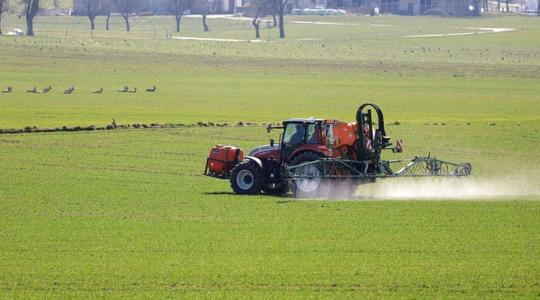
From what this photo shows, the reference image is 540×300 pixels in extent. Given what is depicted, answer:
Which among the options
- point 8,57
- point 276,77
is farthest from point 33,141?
point 8,57

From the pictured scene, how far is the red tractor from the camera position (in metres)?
30.7

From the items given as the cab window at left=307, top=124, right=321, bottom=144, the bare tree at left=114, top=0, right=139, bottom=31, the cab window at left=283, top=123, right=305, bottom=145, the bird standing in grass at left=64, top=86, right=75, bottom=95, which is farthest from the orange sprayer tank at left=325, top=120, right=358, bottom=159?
the bare tree at left=114, top=0, right=139, bottom=31

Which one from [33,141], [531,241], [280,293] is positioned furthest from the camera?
[33,141]

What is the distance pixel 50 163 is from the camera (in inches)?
1497

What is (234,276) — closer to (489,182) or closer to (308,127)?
(308,127)

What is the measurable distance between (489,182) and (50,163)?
42.8ft

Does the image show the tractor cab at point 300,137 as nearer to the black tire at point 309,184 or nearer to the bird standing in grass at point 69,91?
the black tire at point 309,184

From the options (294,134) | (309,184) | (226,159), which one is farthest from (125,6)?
(309,184)

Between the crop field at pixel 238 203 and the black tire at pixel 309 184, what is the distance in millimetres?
653

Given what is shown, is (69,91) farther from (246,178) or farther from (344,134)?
(344,134)

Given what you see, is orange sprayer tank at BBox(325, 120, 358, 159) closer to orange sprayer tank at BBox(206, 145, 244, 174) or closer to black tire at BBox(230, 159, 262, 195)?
black tire at BBox(230, 159, 262, 195)

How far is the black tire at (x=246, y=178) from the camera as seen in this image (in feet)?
102

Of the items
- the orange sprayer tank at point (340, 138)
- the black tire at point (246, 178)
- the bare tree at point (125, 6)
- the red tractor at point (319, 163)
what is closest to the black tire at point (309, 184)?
the red tractor at point (319, 163)

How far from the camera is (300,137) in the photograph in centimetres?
3139
